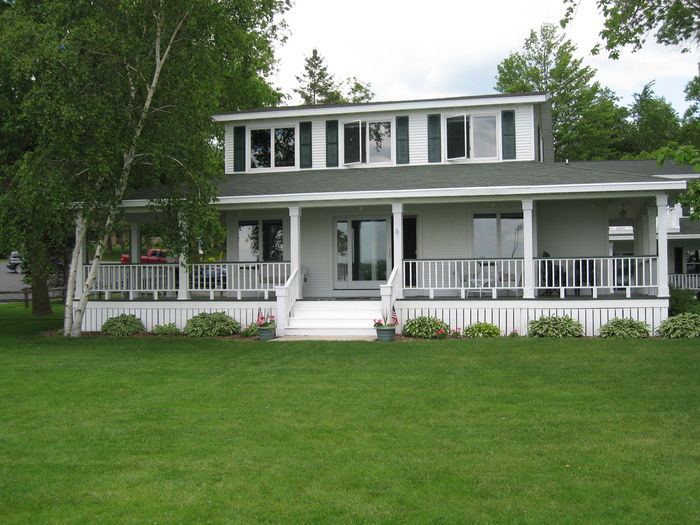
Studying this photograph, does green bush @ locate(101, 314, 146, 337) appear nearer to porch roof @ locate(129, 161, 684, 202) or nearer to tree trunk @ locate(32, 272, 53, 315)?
porch roof @ locate(129, 161, 684, 202)

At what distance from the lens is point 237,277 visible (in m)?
16.8

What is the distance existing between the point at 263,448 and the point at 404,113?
45.3ft

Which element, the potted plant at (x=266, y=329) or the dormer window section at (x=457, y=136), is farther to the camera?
the dormer window section at (x=457, y=136)

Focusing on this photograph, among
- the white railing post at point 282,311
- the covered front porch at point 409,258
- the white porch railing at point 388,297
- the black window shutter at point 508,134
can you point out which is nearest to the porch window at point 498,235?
the covered front porch at point 409,258

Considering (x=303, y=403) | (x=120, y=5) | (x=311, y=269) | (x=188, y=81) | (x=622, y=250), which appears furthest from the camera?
(x=622, y=250)

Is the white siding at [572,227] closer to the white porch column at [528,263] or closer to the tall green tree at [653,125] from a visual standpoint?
the white porch column at [528,263]

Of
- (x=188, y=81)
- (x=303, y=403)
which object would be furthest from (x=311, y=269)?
(x=303, y=403)

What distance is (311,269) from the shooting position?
1839 centimetres

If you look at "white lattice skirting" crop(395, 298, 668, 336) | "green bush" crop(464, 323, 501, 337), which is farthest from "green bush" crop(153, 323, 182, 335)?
"green bush" crop(464, 323, 501, 337)

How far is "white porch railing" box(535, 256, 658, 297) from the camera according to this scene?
14.9 m

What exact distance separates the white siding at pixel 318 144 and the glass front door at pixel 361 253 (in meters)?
2.20

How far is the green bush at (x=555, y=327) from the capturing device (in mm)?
14438

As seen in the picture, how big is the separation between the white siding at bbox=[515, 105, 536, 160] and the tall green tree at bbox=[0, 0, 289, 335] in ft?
25.2

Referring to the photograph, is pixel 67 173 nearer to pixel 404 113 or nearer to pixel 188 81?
pixel 188 81
